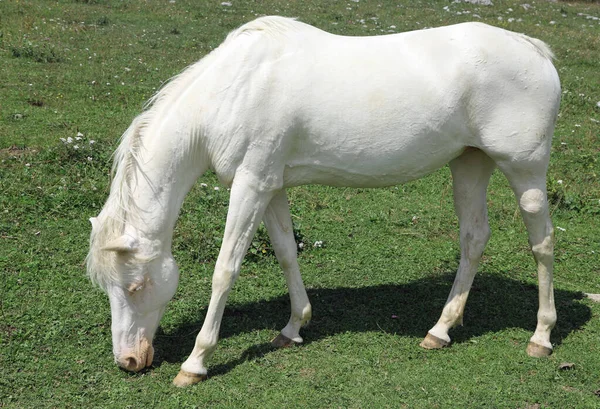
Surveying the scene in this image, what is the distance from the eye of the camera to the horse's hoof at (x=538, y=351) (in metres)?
5.10

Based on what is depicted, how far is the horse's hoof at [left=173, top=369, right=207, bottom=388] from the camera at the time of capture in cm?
459

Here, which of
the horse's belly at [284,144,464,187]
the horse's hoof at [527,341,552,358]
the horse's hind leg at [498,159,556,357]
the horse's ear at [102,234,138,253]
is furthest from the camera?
the horse's hoof at [527,341,552,358]

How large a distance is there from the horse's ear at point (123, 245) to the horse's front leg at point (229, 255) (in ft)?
1.91

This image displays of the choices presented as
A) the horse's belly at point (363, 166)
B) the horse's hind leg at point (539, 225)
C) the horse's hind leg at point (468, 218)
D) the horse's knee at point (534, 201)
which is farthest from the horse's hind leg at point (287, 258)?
the horse's knee at point (534, 201)

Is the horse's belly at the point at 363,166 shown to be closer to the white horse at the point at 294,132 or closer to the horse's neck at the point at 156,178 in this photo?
the white horse at the point at 294,132

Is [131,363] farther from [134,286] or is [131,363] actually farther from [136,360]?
[134,286]

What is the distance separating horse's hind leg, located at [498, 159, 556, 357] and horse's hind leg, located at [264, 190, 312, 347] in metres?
1.61

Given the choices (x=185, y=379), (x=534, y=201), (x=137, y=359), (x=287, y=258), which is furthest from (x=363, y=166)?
(x=137, y=359)

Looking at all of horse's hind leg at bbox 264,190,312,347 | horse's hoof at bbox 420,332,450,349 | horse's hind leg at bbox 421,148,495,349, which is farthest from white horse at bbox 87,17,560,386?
horse's hoof at bbox 420,332,450,349

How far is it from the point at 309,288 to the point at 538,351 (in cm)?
197

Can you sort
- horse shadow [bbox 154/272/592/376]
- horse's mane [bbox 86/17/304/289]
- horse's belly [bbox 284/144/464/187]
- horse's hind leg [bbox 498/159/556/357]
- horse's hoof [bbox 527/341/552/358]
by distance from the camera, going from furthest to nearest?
horse shadow [bbox 154/272/592/376] → horse's hoof [bbox 527/341/552/358] → horse's hind leg [bbox 498/159/556/357] → horse's belly [bbox 284/144/464/187] → horse's mane [bbox 86/17/304/289]

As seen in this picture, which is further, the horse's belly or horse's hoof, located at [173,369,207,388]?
the horse's belly

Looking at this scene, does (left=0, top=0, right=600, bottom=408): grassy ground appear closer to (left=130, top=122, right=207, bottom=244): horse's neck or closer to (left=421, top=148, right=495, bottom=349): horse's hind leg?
(left=421, top=148, right=495, bottom=349): horse's hind leg

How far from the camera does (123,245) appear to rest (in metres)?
4.35
